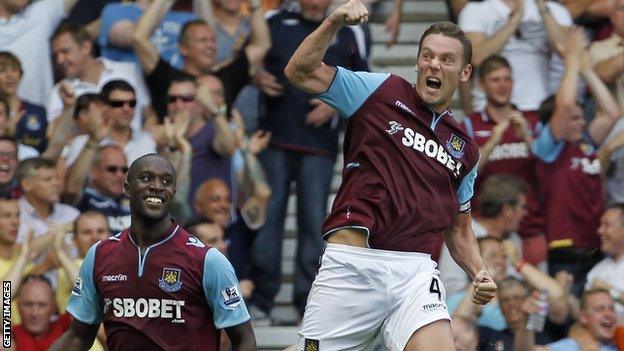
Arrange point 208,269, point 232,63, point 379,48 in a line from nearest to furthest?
point 208,269
point 232,63
point 379,48

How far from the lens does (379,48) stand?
1466cm

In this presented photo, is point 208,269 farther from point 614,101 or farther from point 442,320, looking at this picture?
point 614,101

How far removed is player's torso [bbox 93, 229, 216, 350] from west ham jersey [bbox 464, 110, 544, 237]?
5.16m

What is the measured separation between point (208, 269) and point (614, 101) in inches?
251

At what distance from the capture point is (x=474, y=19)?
44.7ft

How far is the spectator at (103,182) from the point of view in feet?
39.2

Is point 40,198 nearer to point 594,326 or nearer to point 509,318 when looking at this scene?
point 509,318

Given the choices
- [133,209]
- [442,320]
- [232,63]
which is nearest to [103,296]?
[133,209]

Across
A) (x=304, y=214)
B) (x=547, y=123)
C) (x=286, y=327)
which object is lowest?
(x=286, y=327)

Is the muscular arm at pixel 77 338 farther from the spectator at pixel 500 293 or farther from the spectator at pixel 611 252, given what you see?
the spectator at pixel 611 252

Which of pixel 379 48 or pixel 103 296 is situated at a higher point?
pixel 379 48

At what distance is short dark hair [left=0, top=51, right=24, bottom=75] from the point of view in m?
12.5

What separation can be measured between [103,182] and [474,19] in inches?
140

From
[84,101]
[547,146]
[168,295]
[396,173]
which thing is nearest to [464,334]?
[547,146]
